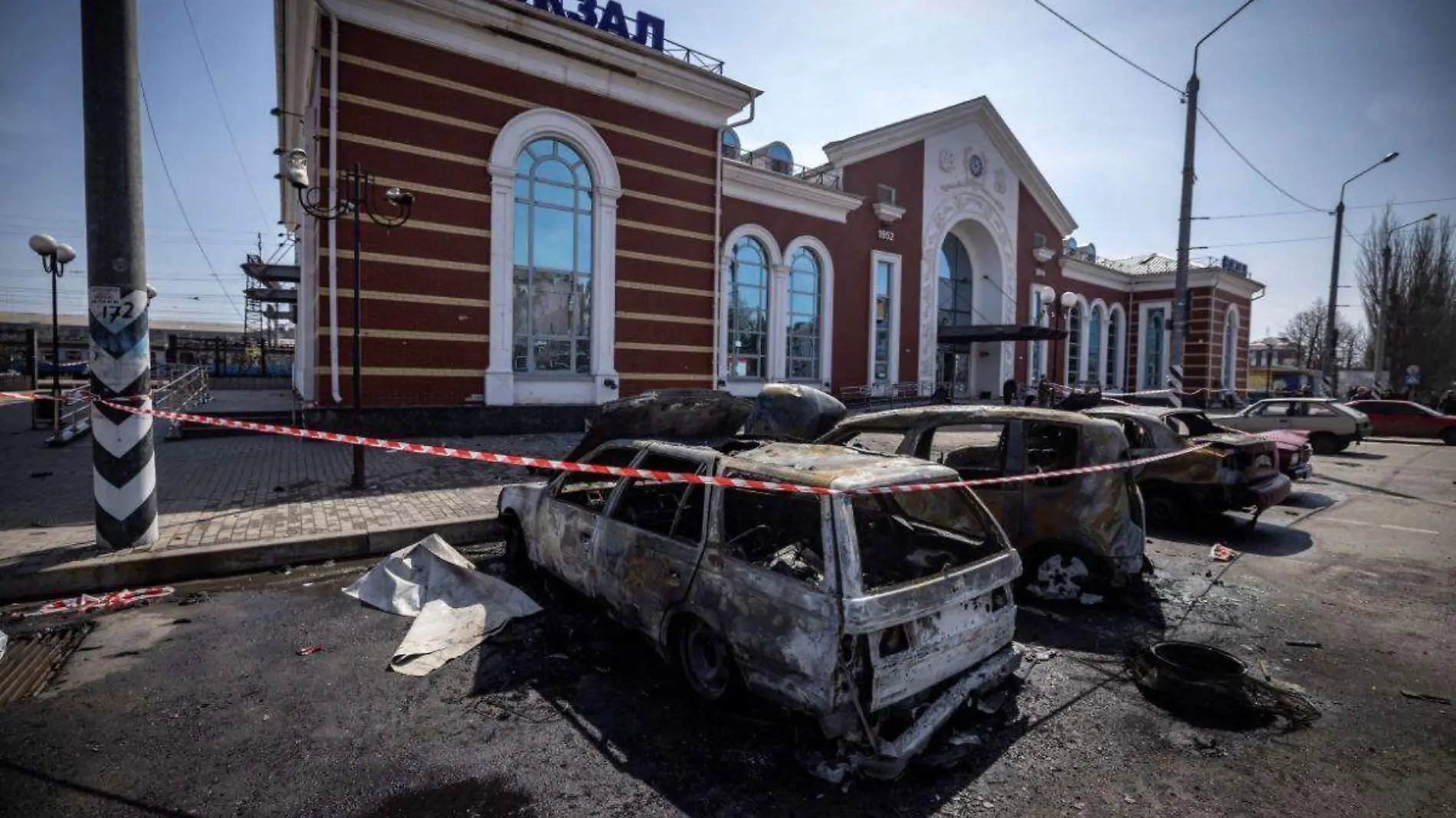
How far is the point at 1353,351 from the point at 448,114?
89568mm

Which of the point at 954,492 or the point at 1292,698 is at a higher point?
the point at 954,492

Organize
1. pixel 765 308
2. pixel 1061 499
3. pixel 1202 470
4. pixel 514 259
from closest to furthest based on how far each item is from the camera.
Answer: pixel 1061 499
pixel 1202 470
pixel 514 259
pixel 765 308

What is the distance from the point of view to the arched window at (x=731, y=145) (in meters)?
20.1

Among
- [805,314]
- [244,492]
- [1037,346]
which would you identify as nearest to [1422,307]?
[1037,346]

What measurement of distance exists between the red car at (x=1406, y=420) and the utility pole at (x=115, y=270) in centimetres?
2757

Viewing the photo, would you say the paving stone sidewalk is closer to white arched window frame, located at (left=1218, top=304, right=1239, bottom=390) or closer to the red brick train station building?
the red brick train station building

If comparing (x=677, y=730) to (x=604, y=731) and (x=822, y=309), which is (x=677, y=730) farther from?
(x=822, y=309)

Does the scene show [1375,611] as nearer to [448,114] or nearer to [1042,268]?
[448,114]

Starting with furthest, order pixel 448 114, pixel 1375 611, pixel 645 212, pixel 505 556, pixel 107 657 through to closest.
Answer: pixel 645 212
pixel 448 114
pixel 505 556
pixel 1375 611
pixel 107 657

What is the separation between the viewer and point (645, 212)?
15.7 meters

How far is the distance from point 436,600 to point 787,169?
20735 millimetres

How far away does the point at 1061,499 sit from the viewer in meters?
5.17

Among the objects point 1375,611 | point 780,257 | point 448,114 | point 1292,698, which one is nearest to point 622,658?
point 1292,698

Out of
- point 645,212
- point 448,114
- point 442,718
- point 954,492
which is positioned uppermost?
point 448,114
